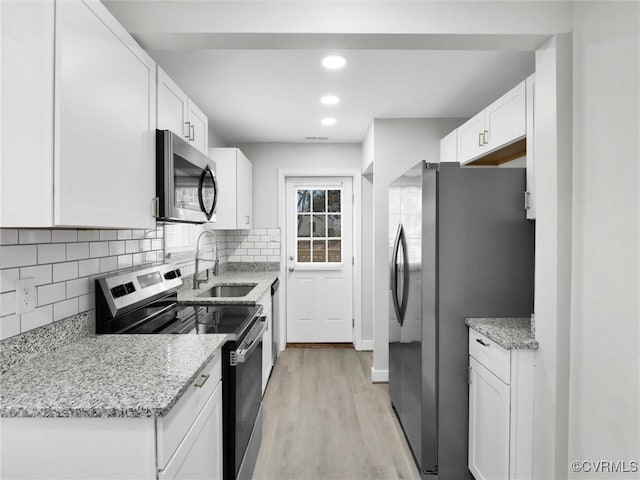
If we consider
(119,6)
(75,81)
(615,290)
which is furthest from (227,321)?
(615,290)

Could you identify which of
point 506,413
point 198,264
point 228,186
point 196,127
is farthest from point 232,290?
point 506,413

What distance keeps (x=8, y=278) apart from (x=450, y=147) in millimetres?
3000

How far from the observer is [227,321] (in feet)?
7.24

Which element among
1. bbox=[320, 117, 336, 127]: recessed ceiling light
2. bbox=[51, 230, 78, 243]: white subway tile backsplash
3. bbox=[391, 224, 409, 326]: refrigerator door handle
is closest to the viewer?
bbox=[51, 230, 78, 243]: white subway tile backsplash

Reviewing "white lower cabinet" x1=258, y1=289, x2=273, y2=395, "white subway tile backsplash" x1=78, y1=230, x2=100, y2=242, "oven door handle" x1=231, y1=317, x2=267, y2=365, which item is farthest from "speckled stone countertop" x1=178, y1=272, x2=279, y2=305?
"white subway tile backsplash" x1=78, y1=230, x2=100, y2=242

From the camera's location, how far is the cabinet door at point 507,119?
86.8 inches

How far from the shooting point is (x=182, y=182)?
6.39 feet

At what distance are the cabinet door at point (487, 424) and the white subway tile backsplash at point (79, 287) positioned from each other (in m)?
Result: 1.86

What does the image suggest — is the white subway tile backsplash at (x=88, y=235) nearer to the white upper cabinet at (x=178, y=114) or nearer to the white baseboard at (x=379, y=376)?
the white upper cabinet at (x=178, y=114)

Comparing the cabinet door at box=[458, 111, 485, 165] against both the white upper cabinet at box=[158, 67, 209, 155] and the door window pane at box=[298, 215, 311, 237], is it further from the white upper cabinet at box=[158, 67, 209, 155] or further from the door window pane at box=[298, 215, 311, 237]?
the door window pane at box=[298, 215, 311, 237]

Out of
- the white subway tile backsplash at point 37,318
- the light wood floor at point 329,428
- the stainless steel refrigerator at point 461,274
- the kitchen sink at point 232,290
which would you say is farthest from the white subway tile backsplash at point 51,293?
the kitchen sink at point 232,290

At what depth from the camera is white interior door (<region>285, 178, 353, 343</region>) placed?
188 inches

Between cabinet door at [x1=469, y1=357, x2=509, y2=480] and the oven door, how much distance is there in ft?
3.76

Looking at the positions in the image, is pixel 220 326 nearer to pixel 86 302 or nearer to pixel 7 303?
pixel 86 302
